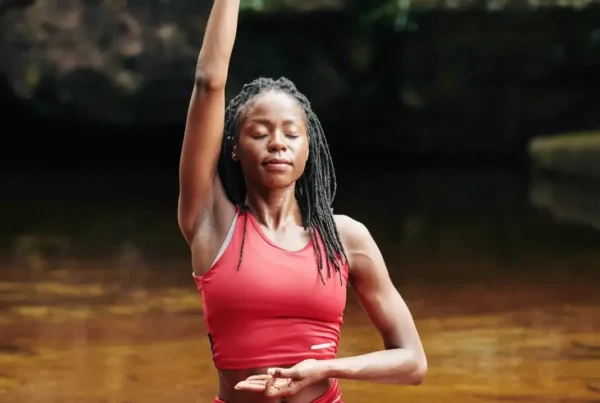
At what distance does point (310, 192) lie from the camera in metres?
1.96

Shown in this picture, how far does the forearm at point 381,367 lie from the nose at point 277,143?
341 millimetres

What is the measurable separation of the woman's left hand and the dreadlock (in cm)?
16

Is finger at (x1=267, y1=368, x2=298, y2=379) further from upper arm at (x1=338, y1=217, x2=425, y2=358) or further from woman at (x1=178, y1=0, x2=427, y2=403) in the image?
upper arm at (x1=338, y1=217, x2=425, y2=358)

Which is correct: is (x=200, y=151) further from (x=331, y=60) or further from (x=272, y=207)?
(x=331, y=60)

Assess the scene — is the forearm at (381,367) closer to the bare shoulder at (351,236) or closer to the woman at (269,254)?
the woman at (269,254)

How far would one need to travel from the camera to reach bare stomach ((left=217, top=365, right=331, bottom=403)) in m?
1.75

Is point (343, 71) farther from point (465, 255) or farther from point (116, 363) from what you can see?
point (116, 363)

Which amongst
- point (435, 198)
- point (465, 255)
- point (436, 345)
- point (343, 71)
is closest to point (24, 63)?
point (343, 71)

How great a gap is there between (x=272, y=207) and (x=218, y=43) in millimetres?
278

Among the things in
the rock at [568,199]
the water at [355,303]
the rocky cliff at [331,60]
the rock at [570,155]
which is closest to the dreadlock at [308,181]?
the water at [355,303]

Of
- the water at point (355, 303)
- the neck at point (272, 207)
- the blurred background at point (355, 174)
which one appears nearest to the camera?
the neck at point (272, 207)

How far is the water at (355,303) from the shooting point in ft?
11.7

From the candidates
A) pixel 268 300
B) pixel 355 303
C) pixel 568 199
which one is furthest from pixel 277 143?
pixel 568 199

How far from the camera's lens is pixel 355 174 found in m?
9.50
